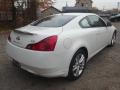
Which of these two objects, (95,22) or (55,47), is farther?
(95,22)

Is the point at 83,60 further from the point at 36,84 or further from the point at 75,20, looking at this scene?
the point at 36,84

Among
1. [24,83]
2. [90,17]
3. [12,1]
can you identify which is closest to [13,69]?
[24,83]

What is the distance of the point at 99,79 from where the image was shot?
4.02m

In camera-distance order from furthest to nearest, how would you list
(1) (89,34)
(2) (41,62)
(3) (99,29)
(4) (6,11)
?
(4) (6,11) < (3) (99,29) < (1) (89,34) < (2) (41,62)

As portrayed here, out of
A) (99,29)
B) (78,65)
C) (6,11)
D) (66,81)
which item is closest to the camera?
(66,81)

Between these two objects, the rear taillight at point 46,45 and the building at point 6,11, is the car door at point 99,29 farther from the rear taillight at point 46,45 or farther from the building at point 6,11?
the building at point 6,11

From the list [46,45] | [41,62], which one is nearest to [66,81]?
[41,62]

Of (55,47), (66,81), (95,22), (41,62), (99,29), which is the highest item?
(95,22)

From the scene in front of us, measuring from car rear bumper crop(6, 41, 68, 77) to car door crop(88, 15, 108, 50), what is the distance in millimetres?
1694

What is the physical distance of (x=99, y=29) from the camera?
4.96 metres

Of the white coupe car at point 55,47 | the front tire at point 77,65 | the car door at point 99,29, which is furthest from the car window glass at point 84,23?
the front tire at point 77,65

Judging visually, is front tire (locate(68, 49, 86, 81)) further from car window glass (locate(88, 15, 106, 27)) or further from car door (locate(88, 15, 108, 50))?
car window glass (locate(88, 15, 106, 27))

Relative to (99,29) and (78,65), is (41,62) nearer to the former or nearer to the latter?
(78,65)

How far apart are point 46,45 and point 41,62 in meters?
0.32
